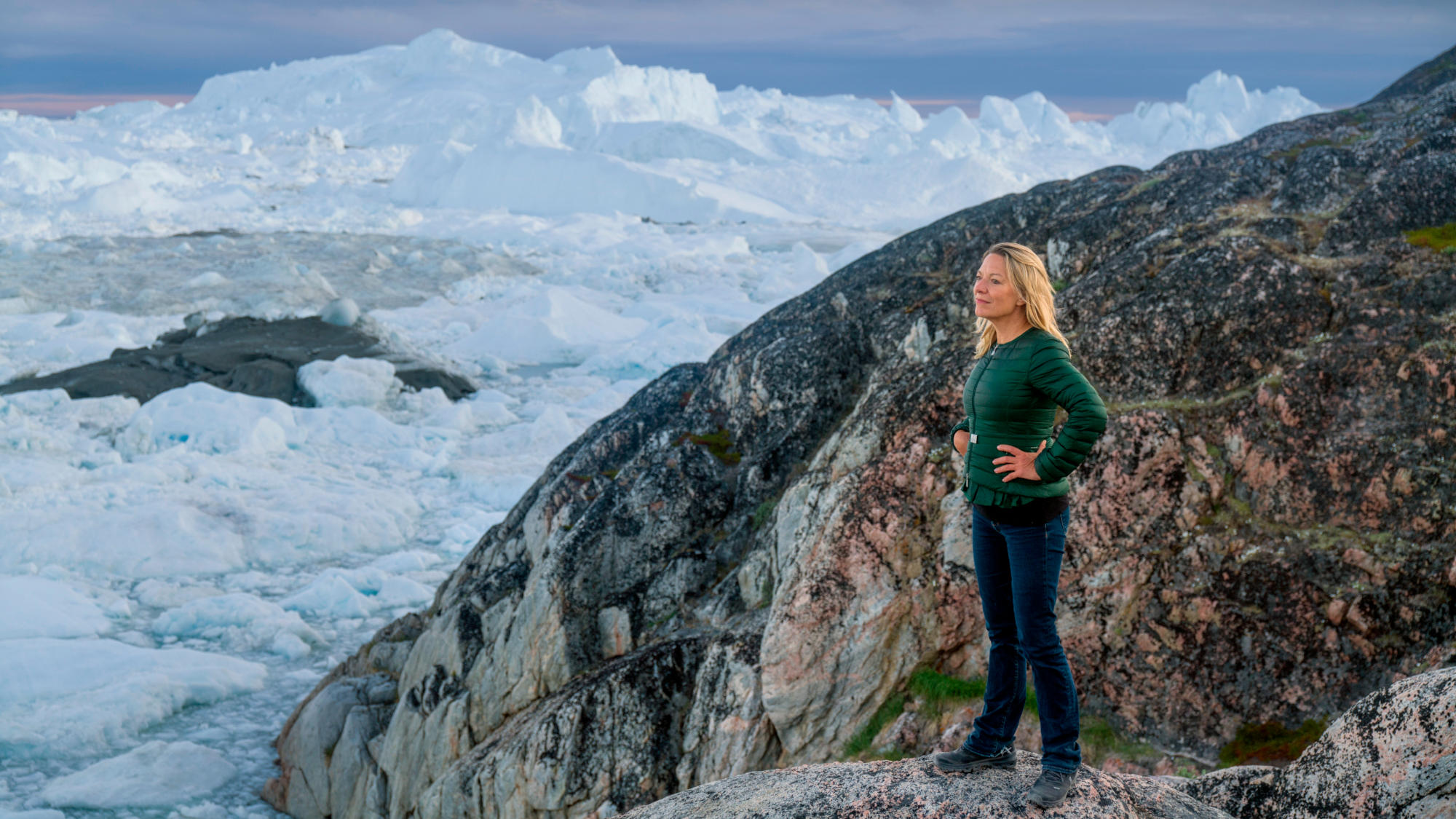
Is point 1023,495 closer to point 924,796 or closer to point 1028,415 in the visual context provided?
point 1028,415

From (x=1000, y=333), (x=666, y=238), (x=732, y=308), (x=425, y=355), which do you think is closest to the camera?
(x=1000, y=333)

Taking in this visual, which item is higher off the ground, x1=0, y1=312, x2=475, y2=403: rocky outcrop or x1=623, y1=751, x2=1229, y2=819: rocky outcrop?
x1=0, y1=312, x2=475, y2=403: rocky outcrop

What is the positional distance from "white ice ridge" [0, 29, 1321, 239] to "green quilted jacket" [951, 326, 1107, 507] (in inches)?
2645

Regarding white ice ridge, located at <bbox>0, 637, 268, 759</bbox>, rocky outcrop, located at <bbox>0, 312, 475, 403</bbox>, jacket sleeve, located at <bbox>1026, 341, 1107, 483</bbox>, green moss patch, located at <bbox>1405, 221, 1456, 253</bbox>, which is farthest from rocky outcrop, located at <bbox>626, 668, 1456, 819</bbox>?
rocky outcrop, located at <bbox>0, 312, 475, 403</bbox>

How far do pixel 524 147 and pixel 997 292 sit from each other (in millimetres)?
74448

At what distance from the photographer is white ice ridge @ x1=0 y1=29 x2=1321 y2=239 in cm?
7081

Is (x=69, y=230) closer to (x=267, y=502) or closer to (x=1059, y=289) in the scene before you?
(x=267, y=502)

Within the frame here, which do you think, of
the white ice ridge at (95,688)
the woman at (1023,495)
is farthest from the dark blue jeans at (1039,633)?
the white ice ridge at (95,688)

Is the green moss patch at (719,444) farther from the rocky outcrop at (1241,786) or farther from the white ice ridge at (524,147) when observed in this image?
the white ice ridge at (524,147)

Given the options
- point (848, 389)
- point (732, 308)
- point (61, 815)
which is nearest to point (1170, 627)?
point (848, 389)

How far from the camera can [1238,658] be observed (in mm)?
5477

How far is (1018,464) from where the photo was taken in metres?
3.34

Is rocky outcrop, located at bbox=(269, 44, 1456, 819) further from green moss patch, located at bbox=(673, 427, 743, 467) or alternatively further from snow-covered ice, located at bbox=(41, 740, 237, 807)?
snow-covered ice, located at bbox=(41, 740, 237, 807)

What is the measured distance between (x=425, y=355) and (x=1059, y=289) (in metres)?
26.6
